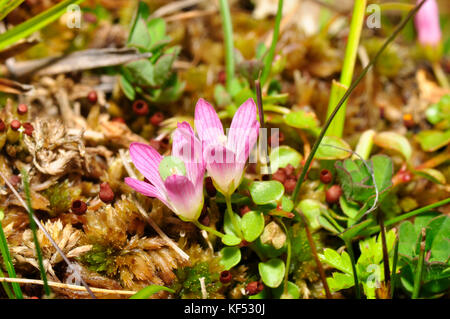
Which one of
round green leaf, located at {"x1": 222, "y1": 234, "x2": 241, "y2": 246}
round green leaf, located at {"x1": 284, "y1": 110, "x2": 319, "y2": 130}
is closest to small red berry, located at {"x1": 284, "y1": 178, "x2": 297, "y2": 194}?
round green leaf, located at {"x1": 284, "y1": 110, "x2": 319, "y2": 130}

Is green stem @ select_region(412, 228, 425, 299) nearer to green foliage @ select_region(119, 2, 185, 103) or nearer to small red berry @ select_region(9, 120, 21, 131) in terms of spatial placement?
green foliage @ select_region(119, 2, 185, 103)

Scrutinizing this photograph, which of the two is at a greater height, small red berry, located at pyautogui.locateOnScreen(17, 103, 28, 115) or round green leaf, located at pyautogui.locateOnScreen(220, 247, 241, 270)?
small red berry, located at pyautogui.locateOnScreen(17, 103, 28, 115)

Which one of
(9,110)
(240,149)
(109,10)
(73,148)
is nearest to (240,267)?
(240,149)

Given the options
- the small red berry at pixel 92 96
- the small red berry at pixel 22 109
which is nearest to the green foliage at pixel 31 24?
A: the small red berry at pixel 22 109

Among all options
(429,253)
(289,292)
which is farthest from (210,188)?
(429,253)

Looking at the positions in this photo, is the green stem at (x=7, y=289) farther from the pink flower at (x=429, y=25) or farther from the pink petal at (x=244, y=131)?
the pink flower at (x=429, y=25)

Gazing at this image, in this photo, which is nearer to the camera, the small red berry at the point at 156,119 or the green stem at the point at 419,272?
the green stem at the point at 419,272
